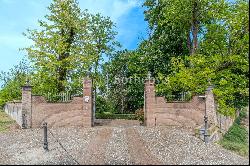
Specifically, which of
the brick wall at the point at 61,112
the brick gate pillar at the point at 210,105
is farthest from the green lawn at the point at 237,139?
the brick wall at the point at 61,112

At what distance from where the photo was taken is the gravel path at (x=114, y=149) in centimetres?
1435

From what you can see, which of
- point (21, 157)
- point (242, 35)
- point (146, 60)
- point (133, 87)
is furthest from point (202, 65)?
point (21, 157)

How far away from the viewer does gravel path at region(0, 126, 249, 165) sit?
14352 millimetres

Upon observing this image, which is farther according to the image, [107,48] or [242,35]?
[107,48]

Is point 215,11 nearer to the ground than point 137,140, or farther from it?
farther from it

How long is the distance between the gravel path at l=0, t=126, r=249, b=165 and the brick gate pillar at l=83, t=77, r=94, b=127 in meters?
3.55

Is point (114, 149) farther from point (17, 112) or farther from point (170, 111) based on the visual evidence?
point (17, 112)

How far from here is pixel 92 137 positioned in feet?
68.0

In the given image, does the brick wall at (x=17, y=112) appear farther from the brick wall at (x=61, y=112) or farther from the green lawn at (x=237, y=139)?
the green lawn at (x=237, y=139)

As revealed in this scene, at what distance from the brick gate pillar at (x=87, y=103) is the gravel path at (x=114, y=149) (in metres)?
3.55

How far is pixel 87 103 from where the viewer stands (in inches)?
1038

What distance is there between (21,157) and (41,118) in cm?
1089

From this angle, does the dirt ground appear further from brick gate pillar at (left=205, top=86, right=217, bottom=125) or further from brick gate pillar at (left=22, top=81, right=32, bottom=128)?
brick gate pillar at (left=205, top=86, right=217, bottom=125)

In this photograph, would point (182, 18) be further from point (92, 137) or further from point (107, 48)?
point (92, 137)
